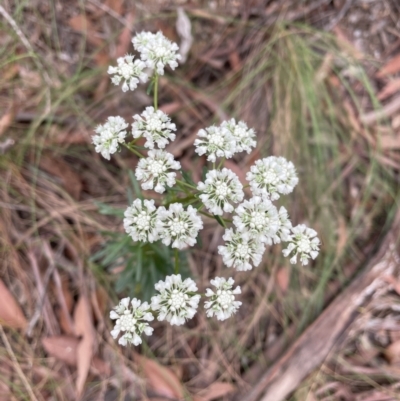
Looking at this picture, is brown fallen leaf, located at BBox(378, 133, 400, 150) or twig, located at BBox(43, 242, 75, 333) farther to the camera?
brown fallen leaf, located at BBox(378, 133, 400, 150)

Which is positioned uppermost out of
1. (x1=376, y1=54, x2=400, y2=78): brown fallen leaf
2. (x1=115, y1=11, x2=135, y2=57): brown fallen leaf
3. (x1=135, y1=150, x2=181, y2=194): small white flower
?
(x1=115, y1=11, x2=135, y2=57): brown fallen leaf

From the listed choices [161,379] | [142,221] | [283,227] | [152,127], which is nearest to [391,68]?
[283,227]

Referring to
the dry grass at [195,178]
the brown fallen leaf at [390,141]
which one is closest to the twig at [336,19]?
the dry grass at [195,178]

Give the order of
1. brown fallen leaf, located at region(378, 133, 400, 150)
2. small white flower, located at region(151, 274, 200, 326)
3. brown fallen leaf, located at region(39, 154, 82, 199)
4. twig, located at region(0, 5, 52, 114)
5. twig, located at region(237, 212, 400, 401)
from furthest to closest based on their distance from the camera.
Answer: brown fallen leaf, located at region(378, 133, 400, 150) < brown fallen leaf, located at region(39, 154, 82, 199) < twig, located at region(237, 212, 400, 401) < twig, located at region(0, 5, 52, 114) < small white flower, located at region(151, 274, 200, 326)

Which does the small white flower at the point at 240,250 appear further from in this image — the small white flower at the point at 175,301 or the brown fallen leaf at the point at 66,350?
the brown fallen leaf at the point at 66,350

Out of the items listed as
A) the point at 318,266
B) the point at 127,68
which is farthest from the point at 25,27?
the point at 318,266

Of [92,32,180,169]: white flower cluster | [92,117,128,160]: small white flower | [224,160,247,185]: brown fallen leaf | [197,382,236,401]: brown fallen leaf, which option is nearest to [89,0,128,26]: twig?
[224,160,247,185]: brown fallen leaf

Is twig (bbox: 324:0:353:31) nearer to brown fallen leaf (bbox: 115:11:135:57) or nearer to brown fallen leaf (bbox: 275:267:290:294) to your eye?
brown fallen leaf (bbox: 115:11:135:57)
